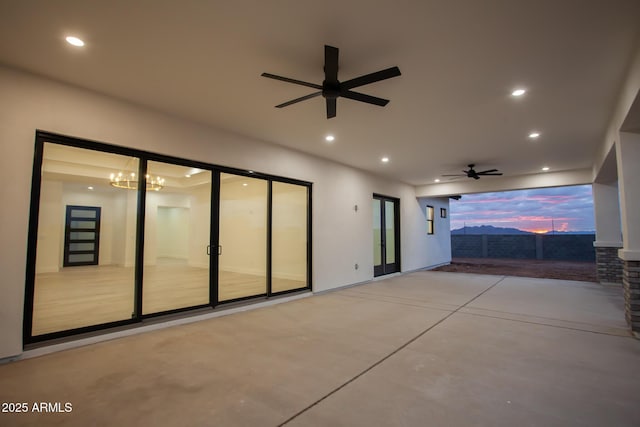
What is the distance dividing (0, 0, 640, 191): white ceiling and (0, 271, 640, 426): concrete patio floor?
9.53 ft

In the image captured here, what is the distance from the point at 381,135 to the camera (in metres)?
5.17

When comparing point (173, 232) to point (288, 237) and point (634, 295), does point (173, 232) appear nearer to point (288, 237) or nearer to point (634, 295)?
point (288, 237)

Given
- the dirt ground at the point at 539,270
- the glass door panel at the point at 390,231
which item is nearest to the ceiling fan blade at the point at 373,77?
the glass door panel at the point at 390,231

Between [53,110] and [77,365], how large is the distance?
8.74 feet

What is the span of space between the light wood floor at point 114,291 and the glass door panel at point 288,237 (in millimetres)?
318

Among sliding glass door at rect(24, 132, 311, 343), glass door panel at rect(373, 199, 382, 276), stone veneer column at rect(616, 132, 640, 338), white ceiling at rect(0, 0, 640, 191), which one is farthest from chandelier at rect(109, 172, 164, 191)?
stone veneer column at rect(616, 132, 640, 338)

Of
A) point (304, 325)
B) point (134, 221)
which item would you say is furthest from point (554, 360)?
point (134, 221)

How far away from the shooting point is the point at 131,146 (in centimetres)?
384

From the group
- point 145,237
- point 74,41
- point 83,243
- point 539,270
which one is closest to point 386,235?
point 539,270

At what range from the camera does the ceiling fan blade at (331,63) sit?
238 centimetres

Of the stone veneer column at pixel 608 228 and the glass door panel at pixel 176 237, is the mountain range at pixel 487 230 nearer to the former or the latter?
the stone veneer column at pixel 608 228

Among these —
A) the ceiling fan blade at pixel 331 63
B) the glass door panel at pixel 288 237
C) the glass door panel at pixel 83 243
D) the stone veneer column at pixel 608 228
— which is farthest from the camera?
the stone veneer column at pixel 608 228

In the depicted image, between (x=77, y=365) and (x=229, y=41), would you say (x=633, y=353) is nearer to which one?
(x=229, y=41)

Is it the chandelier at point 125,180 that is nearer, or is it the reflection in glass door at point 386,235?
the chandelier at point 125,180
